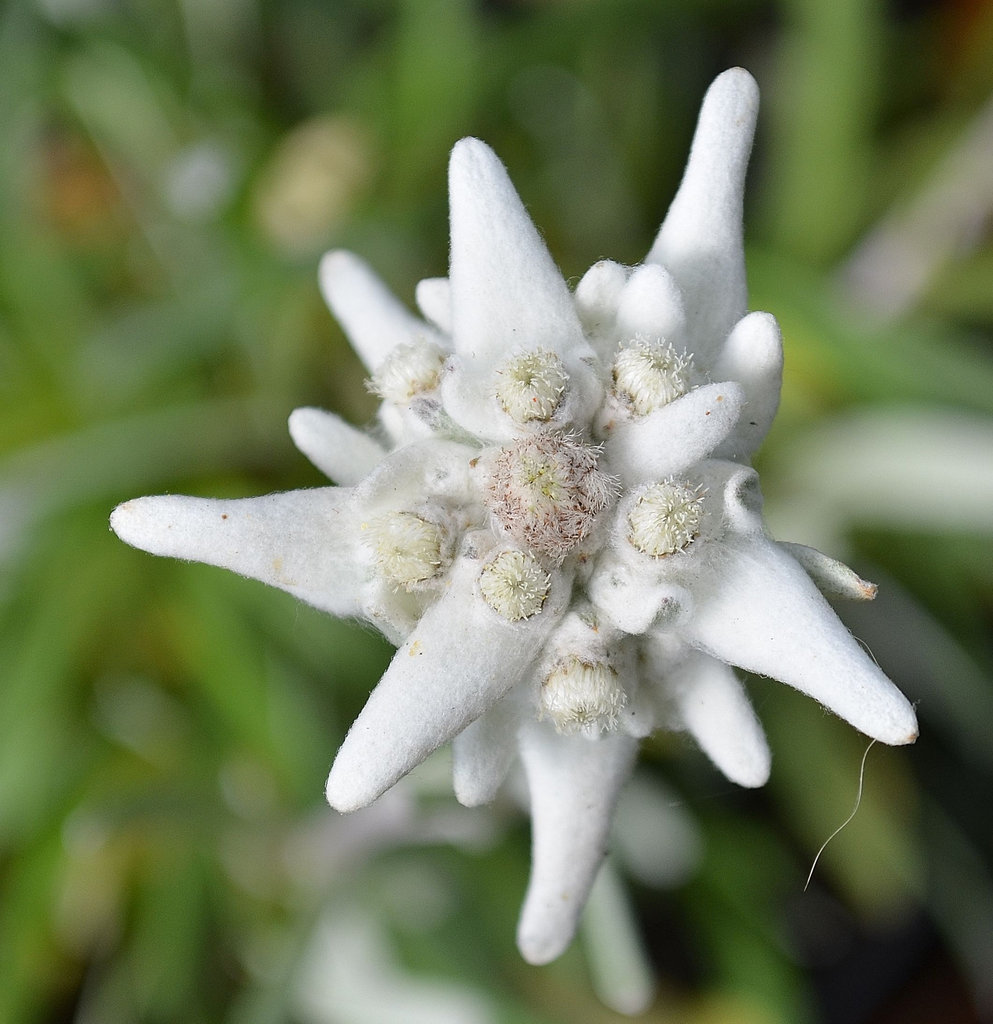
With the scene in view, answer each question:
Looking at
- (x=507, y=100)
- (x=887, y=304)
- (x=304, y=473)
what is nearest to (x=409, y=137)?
(x=507, y=100)

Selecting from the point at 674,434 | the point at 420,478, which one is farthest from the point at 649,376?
the point at 420,478

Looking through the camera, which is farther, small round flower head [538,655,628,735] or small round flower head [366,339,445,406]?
small round flower head [366,339,445,406]

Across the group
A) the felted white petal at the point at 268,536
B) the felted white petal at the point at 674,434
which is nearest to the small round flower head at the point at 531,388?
the felted white petal at the point at 674,434

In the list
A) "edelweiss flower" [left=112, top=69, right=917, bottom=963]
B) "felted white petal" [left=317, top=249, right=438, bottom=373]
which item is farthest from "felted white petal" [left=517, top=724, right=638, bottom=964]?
"felted white petal" [left=317, top=249, right=438, bottom=373]

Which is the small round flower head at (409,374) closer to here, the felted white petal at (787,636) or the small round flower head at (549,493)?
the small round flower head at (549,493)

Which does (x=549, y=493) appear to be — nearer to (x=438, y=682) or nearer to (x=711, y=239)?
(x=438, y=682)

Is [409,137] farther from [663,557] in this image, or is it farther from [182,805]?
[663,557]

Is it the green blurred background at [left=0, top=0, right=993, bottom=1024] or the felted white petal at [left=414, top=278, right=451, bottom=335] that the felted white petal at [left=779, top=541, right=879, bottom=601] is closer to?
the felted white petal at [left=414, top=278, right=451, bottom=335]
